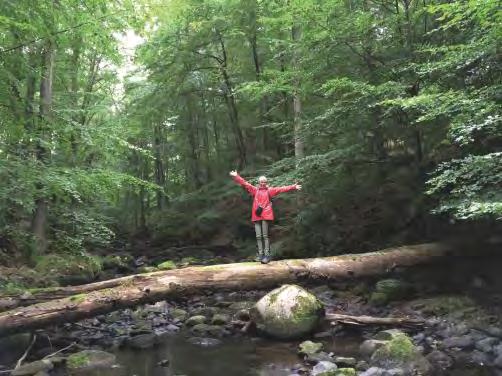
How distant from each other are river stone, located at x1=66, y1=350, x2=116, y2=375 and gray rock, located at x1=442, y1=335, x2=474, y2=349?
6.11m

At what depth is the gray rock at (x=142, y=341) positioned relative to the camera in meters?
9.75

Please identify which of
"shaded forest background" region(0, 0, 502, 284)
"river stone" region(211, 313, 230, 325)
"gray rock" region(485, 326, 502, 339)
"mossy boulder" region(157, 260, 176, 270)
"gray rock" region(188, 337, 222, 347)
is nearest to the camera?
"gray rock" region(485, 326, 502, 339)

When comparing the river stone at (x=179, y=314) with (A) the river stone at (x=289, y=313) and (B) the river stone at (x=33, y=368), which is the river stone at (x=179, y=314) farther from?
(B) the river stone at (x=33, y=368)

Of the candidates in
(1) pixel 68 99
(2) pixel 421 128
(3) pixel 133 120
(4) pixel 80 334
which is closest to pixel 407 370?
(2) pixel 421 128

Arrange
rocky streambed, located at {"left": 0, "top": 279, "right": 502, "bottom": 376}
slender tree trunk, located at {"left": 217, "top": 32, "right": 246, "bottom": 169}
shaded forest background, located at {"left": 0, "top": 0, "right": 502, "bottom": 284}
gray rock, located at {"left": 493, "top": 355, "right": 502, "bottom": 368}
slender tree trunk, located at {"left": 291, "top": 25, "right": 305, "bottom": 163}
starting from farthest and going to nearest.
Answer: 1. slender tree trunk, located at {"left": 217, "top": 32, "right": 246, "bottom": 169}
2. slender tree trunk, located at {"left": 291, "top": 25, "right": 305, "bottom": 163}
3. shaded forest background, located at {"left": 0, "top": 0, "right": 502, "bottom": 284}
4. rocky streambed, located at {"left": 0, "top": 279, "right": 502, "bottom": 376}
5. gray rock, located at {"left": 493, "top": 355, "right": 502, "bottom": 368}

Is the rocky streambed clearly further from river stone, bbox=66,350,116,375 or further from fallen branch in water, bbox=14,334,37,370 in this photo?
fallen branch in water, bbox=14,334,37,370

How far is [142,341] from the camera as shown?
994 cm

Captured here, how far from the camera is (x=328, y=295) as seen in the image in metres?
12.3

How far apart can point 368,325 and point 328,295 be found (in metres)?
2.65

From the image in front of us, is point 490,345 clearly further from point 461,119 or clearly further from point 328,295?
point 328,295

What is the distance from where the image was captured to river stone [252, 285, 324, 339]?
9.34 meters

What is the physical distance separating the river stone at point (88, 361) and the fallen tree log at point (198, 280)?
2.27ft

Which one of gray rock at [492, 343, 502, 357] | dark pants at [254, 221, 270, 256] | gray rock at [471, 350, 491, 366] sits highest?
dark pants at [254, 221, 270, 256]

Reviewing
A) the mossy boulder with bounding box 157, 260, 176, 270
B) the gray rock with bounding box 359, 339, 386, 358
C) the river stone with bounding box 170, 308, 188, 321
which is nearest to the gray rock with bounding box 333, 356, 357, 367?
the gray rock with bounding box 359, 339, 386, 358
